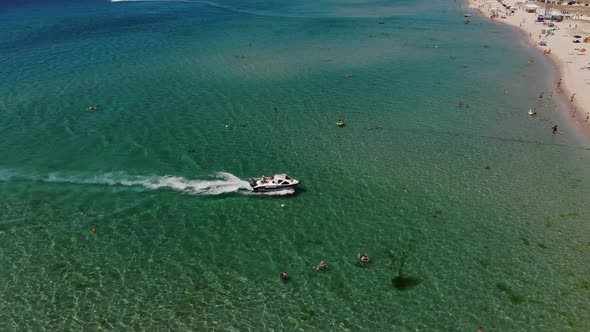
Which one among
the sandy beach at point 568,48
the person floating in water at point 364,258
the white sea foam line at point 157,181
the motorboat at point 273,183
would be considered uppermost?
the sandy beach at point 568,48

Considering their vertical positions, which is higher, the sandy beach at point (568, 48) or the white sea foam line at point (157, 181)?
the sandy beach at point (568, 48)

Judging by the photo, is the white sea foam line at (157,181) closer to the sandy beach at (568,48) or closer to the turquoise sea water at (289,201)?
the turquoise sea water at (289,201)

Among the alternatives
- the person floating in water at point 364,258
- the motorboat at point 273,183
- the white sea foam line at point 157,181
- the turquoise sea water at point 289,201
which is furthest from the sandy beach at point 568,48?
the white sea foam line at point 157,181

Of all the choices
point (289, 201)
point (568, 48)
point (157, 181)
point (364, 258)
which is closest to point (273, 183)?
point (289, 201)

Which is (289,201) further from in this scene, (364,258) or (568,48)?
(568,48)

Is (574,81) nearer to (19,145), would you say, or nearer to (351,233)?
(351,233)

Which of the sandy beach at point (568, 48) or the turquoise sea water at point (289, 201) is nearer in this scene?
the turquoise sea water at point (289, 201)

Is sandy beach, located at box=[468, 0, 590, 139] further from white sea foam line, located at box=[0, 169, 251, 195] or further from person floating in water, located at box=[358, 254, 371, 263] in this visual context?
white sea foam line, located at box=[0, 169, 251, 195]
